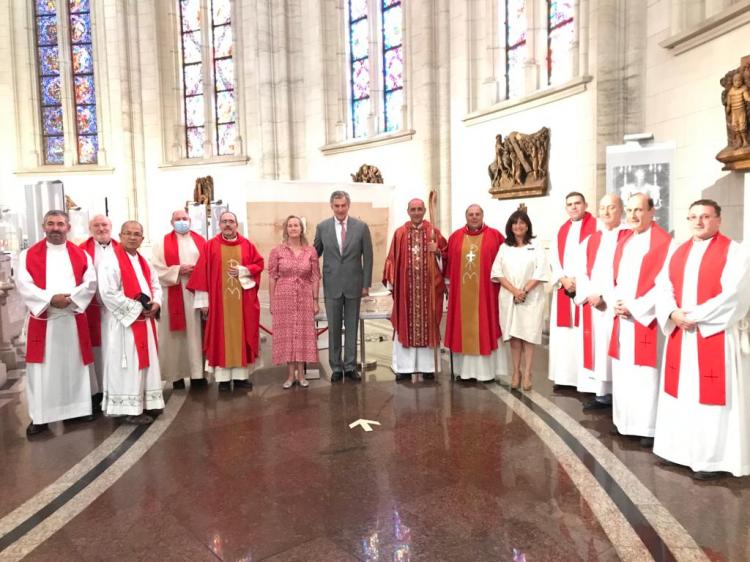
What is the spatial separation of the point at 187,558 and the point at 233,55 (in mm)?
15766

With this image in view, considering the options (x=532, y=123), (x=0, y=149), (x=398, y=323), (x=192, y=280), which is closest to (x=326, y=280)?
(x=398, y=323)

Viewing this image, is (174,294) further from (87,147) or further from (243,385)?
(87,147)

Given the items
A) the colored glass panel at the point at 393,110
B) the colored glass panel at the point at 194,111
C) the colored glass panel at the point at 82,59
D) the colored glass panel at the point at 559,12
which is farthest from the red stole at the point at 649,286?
the colored glass panel at the point at 82,59

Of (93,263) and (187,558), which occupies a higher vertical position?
(93,263)

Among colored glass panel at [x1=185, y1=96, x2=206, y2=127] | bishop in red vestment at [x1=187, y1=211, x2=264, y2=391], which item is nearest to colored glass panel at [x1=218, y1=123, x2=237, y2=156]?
colored glass panel at [x1=185, y1=96, x2=206, y2=127]

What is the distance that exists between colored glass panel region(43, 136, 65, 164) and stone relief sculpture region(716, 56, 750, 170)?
18.1m

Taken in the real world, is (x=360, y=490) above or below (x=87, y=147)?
below

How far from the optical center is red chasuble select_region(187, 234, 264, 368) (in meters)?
5.87

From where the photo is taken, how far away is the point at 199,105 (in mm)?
17812

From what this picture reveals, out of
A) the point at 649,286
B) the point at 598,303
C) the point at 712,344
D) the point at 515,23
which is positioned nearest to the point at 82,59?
the point at 515,23

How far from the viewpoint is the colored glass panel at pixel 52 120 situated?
60.3ft

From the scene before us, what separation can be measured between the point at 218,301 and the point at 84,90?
15547mm

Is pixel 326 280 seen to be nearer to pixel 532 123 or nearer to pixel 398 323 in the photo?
pixel 398 323

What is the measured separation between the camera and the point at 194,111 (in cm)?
1789
